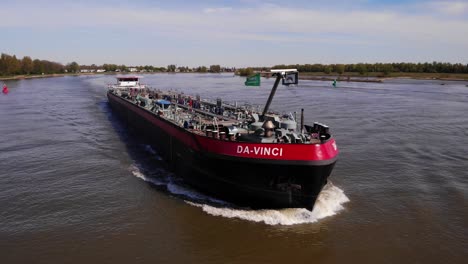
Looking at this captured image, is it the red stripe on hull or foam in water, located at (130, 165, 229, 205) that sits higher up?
the red stripe on hull

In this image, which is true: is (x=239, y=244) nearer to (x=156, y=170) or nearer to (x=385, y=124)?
(x=156, y=170)

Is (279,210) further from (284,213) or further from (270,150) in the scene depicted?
(270,150)

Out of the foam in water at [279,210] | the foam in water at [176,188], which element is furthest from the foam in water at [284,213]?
the foam in water at [176,188]

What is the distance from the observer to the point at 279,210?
51.3 ft

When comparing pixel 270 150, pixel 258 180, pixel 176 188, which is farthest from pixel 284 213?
pixel 176 188

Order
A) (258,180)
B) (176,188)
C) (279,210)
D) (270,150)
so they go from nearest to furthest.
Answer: (270,150)
(258,180)
(279,210)
(176,188)

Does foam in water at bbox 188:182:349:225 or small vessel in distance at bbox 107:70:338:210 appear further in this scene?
foam in water at bbox 188:182:349:225

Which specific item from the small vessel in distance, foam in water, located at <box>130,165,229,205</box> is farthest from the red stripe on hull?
foam in water, located at <box>130,165,229,205</box>

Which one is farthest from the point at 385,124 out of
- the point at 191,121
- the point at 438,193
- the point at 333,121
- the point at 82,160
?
the point at 82,160

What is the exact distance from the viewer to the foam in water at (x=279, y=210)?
50.0 ft

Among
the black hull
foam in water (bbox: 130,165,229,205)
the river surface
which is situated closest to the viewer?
the river surface

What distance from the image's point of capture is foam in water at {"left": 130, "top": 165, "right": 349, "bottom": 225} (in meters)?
15.2

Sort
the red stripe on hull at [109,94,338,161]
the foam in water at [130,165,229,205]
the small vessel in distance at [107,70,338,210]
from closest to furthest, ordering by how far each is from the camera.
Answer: the red stripe on hull at [109,94,338,161]
the small vessel in distance at [107,70,338,210]
the foam in water at [130,165,229,205]

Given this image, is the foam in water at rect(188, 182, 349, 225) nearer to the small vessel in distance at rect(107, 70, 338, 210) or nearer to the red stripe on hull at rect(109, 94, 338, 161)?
the small vessel in distance at rect(107, 70, 338, 210)
